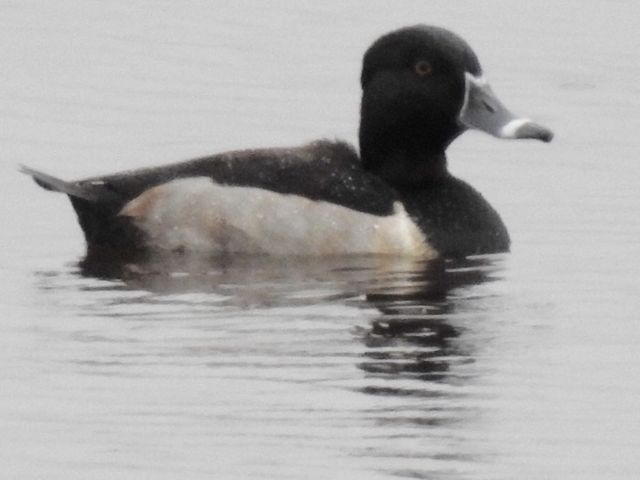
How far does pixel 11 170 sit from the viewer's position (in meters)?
17.3

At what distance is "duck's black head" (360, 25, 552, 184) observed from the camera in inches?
591

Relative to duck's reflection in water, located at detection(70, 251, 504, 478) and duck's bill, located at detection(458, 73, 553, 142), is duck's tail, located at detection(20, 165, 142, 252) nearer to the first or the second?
duck's reflection in water, located at detection(70, 251, 504, 478)

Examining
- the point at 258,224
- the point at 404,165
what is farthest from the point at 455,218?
the point at 258,224

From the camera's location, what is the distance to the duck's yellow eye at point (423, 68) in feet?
49.5

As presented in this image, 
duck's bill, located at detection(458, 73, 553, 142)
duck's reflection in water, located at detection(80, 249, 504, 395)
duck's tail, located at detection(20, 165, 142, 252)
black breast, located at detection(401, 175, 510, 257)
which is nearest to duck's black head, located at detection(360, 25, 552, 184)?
duck's bill, located at detection(458, 73, 553, 142)

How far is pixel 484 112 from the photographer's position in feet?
49.2

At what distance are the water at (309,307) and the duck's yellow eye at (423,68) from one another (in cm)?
111

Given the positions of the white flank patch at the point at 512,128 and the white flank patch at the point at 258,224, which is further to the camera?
the white flank patch at the point at 512,128

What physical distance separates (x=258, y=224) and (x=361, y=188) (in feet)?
1.94

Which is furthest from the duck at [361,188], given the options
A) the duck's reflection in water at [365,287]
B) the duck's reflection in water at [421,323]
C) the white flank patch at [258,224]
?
the duck's reflection in water at [421,323]

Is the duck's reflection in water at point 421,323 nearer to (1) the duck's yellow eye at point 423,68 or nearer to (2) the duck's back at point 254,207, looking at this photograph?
(2) the duck's back at point 254,207

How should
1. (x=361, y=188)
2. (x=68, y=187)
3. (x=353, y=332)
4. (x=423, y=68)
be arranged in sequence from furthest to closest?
(x=68, y=187)
(x=423, y=68)
(x=361, y=188)
(x=353, y=332)

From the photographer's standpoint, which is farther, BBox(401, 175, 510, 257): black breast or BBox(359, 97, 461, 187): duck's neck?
BBox(359, 97, 461, 187): duck's neck

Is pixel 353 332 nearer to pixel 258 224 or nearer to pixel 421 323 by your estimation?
pixel 421 323
